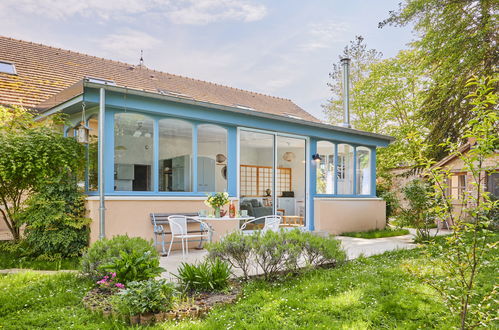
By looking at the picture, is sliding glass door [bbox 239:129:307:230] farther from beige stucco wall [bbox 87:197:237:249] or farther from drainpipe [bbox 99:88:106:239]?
drainpipe [bbox 99:88:106:239]

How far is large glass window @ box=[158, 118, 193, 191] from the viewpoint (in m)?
7.29

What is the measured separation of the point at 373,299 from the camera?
4.21 m

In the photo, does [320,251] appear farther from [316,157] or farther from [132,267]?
[316,157]

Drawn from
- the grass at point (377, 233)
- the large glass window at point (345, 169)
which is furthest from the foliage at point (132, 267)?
the large glass window at point (345, 169)

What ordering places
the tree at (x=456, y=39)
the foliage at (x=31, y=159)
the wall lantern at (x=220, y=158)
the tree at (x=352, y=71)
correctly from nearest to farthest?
1. the foliage at (x=31, y=159)
2. the wall lantern at (x=220, y=158)
3. the tree at (x=456, y=39)
4. the tree at (x=352, y=71)

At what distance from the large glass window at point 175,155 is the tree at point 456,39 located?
21.5ft

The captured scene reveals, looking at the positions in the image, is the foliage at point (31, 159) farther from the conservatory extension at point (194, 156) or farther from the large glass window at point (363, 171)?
the large glass window at point (363, 171)

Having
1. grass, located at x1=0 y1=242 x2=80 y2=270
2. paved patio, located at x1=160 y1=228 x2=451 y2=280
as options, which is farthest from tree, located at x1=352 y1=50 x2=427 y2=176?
grass, located at x1=0 y1=242 x2=80 y2=270

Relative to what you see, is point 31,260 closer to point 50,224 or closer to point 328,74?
Result: point 50,224

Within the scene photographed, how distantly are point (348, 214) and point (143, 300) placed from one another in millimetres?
7920

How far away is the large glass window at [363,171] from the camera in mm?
11148

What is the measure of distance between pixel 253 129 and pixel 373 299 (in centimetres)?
514

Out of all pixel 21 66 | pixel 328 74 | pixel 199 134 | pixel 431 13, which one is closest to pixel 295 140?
pixel 199 134

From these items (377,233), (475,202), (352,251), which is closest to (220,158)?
(352,251)
